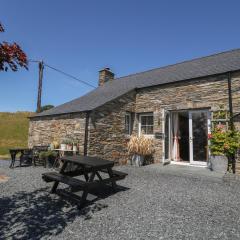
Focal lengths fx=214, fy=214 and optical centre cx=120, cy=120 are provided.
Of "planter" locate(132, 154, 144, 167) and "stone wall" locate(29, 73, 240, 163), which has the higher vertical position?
"stone wall" locate(29, 73, 240, 163)

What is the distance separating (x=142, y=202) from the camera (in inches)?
184

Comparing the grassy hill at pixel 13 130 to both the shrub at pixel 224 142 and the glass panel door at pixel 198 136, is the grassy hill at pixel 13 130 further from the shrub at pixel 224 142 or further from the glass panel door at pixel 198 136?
the shrub at pixel 224 142

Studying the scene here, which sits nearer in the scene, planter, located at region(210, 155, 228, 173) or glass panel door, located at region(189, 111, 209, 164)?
planter, located at region(210, 155, 228, 173)

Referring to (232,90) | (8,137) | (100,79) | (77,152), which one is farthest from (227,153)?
(8,137)

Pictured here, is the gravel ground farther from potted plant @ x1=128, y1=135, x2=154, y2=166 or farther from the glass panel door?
potted plant @ x1=128, y1=135, x2=154, y2=166

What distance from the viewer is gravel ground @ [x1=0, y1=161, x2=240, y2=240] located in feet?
10.8

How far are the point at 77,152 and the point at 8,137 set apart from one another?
16.1m

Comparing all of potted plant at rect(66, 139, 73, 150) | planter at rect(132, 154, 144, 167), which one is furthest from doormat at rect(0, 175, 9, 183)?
planter at rect(132, 154, 144, 167)

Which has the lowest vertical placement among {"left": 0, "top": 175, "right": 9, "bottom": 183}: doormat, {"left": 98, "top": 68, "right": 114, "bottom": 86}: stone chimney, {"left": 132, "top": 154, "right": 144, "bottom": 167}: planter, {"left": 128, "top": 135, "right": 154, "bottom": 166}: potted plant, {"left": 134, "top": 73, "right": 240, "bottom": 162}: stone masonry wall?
{"left": 0, "top": 175, "right": 9, "bottom": 183}: doormat

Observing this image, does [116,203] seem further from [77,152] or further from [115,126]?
[115,126]

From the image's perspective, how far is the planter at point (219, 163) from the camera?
777 cm

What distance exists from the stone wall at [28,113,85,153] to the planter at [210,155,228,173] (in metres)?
5.24

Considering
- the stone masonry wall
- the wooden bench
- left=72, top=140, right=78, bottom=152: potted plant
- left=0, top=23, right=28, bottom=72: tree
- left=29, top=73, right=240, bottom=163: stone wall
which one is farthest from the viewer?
left=72, top=140, right=78, bottom=152: potted plant

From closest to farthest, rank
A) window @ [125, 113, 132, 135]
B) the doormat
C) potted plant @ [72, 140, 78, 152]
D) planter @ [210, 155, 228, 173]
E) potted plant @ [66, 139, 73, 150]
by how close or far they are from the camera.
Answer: the doormat < planter @ [210, 155, 228, 173] < potted plant @ [72, 140, 78, 152] < potted plant @ [66, 139, 73, 150] < window @ [125, 113, 132, 135]
